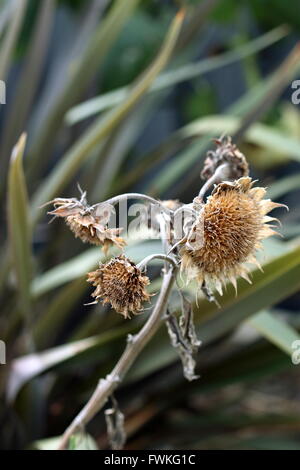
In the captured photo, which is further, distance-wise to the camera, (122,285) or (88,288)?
(88,288)

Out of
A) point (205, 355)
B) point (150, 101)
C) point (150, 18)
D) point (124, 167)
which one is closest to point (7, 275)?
point (205, 355)

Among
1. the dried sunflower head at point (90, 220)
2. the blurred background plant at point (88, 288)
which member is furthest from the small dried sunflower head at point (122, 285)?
the blurred background plant at point (88, 288)

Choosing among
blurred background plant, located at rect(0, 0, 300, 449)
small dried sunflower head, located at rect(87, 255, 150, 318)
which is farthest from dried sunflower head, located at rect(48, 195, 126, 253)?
blurred background plant, located at rect(0, 0, 300, 449)

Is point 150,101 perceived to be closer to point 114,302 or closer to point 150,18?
point 150,18

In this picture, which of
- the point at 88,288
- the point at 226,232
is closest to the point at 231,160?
the point at 226,232

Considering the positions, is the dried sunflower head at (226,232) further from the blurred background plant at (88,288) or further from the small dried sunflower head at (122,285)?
the blurred background plant at (88,288)

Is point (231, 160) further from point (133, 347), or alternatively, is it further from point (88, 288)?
point (88, 288)
